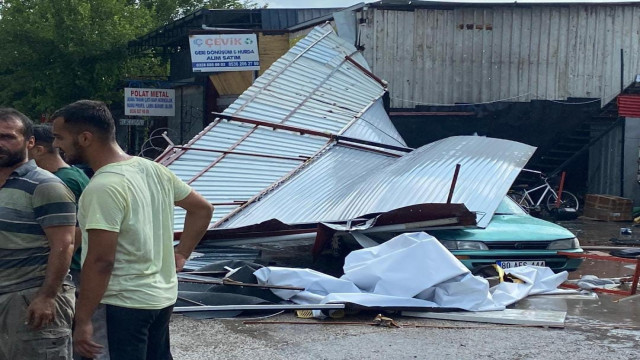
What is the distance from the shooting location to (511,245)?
8.21m

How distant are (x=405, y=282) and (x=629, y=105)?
40.5ft

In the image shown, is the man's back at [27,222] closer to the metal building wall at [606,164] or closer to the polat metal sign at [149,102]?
the metal building wall at [606,164]

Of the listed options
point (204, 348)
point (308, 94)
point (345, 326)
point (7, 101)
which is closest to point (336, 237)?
point (345, 326)

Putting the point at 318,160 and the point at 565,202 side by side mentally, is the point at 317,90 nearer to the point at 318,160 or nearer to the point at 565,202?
the point at 318,160

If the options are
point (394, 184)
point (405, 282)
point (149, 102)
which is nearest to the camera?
point (405, 282)

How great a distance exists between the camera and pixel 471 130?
62.4 ft

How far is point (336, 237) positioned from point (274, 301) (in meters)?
2.06

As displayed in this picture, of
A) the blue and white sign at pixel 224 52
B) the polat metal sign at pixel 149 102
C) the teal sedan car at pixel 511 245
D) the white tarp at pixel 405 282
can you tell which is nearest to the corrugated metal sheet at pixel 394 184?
the teal sedan car at pixel 511 245

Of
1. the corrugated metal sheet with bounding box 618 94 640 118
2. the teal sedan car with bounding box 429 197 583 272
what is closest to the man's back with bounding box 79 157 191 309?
the teal sedan car with bounding box 429 197 583 272

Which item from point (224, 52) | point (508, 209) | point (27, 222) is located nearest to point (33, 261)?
point (27, 222)

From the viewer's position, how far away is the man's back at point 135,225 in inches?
127

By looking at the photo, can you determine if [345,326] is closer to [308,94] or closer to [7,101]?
[308,94]

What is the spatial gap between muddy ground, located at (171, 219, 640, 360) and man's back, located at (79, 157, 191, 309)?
2274 mm

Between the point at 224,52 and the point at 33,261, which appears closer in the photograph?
the point at 33,261
